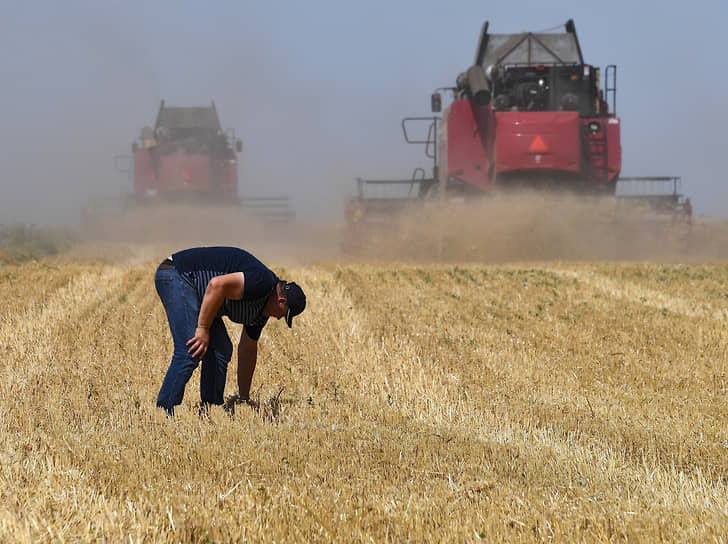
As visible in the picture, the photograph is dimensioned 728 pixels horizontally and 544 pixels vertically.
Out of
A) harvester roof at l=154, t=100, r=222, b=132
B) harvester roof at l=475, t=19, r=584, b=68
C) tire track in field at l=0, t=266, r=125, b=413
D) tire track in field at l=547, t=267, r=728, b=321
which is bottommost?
tire track in field at l=547, t=267, r=728, b=321

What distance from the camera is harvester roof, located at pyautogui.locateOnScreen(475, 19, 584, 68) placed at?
1655cm

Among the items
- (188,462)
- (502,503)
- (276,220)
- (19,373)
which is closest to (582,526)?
(502,503)

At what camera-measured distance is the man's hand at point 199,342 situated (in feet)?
15.7

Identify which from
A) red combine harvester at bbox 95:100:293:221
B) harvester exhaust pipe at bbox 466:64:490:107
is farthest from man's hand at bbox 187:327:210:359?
red combine harvester at bbox 95:100:293:221

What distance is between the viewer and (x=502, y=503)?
3480mm

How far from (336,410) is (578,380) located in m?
2.19

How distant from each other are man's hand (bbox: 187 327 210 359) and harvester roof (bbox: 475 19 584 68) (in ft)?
42.1

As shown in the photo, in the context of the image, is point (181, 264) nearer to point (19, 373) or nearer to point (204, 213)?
point (19, 373)

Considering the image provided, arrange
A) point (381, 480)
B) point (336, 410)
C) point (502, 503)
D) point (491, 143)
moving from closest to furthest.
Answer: point (502, 503) → point (381, 480) → point (336, 410) → point (491, 143)

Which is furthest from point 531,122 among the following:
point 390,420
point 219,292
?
point 219,292

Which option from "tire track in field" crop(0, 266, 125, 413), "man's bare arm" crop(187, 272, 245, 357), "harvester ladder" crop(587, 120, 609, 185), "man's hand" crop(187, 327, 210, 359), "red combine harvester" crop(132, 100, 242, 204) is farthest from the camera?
"red combine harvester" crop(132, 100, 242, 204)

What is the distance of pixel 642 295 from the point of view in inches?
450

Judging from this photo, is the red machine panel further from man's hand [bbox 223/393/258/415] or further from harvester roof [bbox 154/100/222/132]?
harvester roof [bbox 154/100/222/132]

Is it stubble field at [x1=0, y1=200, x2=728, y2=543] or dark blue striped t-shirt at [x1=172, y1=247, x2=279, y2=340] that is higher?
dark blue striped t-shirt at [x1=172, y1=247, x2=279, y2=340]
